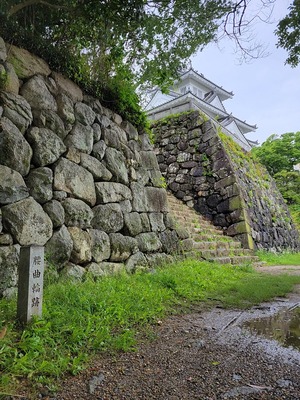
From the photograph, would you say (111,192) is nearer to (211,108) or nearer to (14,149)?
(14,149)

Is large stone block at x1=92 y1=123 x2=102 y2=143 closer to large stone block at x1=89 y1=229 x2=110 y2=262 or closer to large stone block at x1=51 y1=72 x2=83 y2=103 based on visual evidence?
large stone block at x1=51 y1=72 x2=83 y2=103

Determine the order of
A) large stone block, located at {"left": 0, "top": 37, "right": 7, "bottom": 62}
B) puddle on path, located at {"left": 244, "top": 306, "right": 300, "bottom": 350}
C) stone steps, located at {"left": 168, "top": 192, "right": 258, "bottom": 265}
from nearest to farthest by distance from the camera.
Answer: puddle on path, located at {"left": 244, "top": 306, "right": 300, "bottom": 350} < large stone block, located at {"left": 0, "top": 37, "right": 7, "bottom": 62} < stone steps, located at {"left": 168, "top": 192, "right": 258, "bottom": 265}

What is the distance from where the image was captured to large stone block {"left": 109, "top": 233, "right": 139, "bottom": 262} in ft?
13.0

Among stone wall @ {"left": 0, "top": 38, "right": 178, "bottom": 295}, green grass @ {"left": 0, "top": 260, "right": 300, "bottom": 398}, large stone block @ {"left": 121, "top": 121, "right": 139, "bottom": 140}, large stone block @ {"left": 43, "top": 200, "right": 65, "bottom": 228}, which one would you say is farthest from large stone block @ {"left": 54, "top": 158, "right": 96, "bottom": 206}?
large stone block @ {"left": 121, "top": 121, "right": 139, "bottom": 140}

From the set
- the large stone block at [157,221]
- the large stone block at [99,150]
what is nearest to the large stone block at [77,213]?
the large stone block at [99,150]

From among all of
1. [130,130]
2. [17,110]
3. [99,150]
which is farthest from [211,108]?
[17,110]

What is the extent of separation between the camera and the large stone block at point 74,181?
11.2ft

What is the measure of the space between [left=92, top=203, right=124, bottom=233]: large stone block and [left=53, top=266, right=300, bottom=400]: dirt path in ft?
5.79

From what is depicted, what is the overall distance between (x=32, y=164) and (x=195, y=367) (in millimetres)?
2585

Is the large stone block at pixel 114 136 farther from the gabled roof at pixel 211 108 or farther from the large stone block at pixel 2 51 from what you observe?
the gabled roof at pixel 211 108

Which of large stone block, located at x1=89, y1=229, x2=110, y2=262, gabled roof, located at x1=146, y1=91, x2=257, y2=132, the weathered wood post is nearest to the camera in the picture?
the weathered wood post

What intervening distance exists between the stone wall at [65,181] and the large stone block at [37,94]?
1cm

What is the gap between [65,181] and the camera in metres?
3.48

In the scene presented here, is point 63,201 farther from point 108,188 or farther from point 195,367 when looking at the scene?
point 195,367
